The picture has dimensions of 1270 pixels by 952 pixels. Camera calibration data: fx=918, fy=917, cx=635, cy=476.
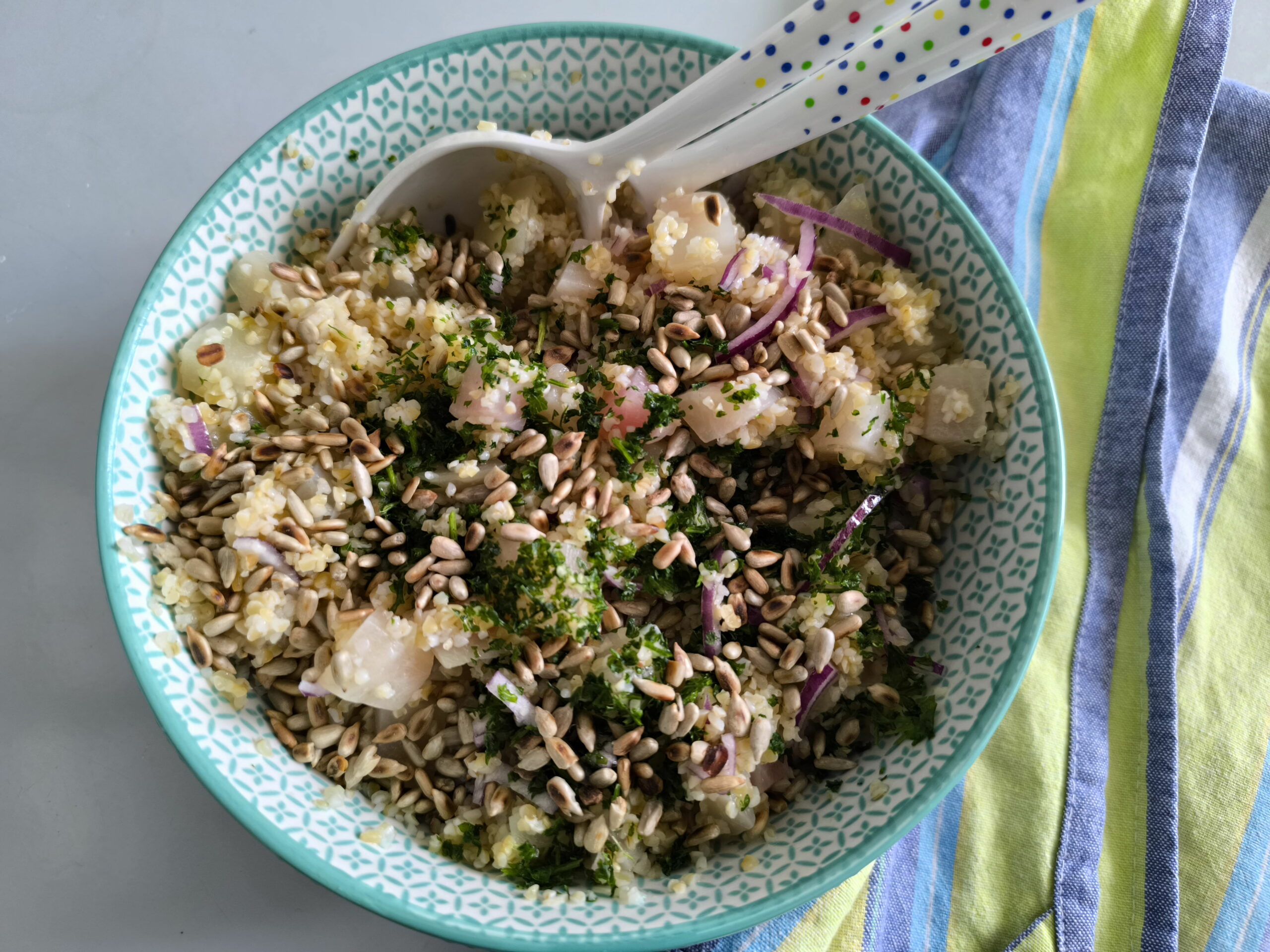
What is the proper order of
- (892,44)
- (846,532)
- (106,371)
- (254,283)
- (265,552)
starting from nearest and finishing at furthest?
1. (892,44)
2. (265,552)
3. (846,532)
4. (254,283)
5. (106,371)

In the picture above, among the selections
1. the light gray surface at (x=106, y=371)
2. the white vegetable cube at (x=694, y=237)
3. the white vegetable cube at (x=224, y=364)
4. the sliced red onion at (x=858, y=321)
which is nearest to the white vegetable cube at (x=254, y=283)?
the white vegetable cube at (x=224, y=364)

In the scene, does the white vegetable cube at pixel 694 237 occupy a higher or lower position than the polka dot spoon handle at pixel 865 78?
lower

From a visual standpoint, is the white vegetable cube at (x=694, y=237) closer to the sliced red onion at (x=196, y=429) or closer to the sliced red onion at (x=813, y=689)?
the sliced red onion at (x=813, y=689)

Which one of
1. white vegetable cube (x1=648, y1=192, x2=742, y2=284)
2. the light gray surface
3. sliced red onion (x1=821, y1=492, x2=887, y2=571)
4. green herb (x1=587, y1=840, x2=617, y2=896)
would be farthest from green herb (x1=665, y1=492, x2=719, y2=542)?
the light gray surface

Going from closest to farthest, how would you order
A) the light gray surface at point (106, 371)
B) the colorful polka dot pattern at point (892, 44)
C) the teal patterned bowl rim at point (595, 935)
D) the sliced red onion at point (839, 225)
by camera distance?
1. the colorful polka dot pattern at point (892, 44)
2. the teal patterned bowl rim at point (595, 935)
3. the sliced red onion at point (839, 225)
4. the light gray surface at point (106, 371)

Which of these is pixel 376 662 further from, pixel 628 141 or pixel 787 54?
pixel 787 54

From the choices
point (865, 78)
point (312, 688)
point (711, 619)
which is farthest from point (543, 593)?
point (865, 78)

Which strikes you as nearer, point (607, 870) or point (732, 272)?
point (607, 870)
